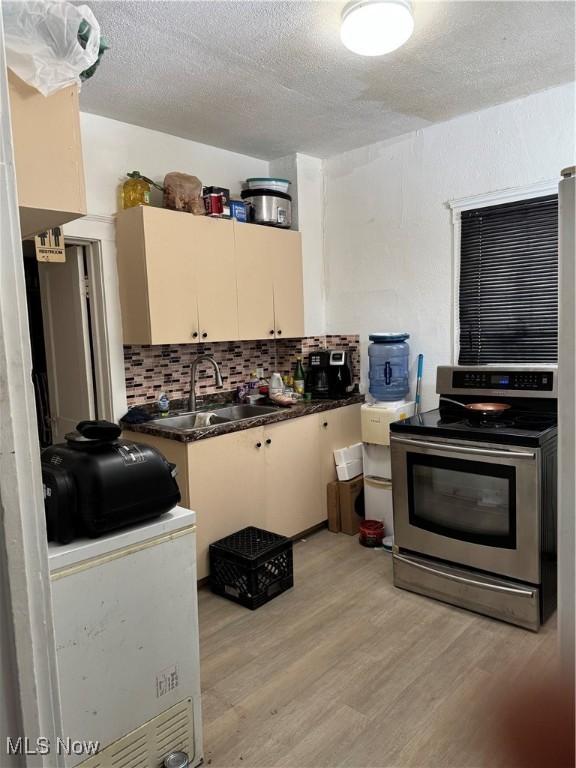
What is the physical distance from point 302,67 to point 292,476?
2274mm

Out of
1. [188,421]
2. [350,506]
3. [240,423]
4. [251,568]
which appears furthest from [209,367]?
[251,568]

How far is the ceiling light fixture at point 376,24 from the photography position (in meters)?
1.99

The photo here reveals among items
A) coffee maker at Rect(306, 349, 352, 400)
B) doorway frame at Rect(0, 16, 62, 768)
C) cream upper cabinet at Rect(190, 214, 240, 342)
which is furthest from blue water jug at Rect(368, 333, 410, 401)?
doorway frame at Rect(0, 16, 62, 768)

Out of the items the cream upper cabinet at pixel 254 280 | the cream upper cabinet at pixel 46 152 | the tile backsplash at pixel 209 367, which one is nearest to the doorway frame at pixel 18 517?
the cream upper cabinet at pixel 46 152

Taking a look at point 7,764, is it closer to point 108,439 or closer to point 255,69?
point 108,439

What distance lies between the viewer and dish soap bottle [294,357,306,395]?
3.84 meters

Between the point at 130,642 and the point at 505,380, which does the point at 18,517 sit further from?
the point at 505,380

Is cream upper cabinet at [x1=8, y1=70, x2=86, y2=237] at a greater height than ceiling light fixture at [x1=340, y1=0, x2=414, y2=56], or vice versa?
ceiling light fixture at [x1=340, y1=0, x2=414, y2=56]

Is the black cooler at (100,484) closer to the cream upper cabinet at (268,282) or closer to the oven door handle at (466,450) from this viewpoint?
the oven door handle at (466,450)

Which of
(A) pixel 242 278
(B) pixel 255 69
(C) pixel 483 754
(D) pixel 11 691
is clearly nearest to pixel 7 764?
(D) pixel 11 691

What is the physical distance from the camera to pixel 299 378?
3902mm

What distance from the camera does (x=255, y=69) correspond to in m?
2.53

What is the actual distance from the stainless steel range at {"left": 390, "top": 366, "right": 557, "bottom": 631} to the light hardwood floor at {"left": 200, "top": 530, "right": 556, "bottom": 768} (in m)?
0.15

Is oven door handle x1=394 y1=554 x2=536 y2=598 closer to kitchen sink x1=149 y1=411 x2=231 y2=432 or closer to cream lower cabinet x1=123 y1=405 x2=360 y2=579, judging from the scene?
cream lower cabinet x1=123 y1=405 x2=360 y2=579
